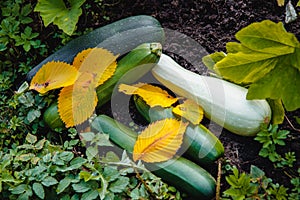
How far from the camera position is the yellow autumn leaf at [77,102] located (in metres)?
1.98

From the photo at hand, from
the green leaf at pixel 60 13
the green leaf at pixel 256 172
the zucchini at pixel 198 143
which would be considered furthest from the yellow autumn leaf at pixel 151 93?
the green leaf at pixel 256 172

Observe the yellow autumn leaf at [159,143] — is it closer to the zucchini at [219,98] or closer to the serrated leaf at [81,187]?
the zucchini at [219,98]

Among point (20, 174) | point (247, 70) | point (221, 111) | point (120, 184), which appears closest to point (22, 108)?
point (20, 174)

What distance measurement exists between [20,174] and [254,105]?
805mm

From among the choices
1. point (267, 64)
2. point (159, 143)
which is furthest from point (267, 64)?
point (159, 143)

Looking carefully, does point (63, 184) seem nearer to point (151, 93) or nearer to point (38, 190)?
point (38, 190)

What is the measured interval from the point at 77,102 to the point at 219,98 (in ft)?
1.61

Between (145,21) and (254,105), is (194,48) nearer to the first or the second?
(145,21)

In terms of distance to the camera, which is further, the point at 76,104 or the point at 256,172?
the point at 76,104

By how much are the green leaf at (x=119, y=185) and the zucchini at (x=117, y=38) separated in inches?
23.1

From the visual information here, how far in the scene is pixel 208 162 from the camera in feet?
6.26

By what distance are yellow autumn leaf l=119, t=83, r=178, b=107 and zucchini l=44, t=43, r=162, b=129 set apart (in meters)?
0.04

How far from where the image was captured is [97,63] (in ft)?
6.75

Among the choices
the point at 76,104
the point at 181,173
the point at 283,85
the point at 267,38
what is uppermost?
the point at 267,38
